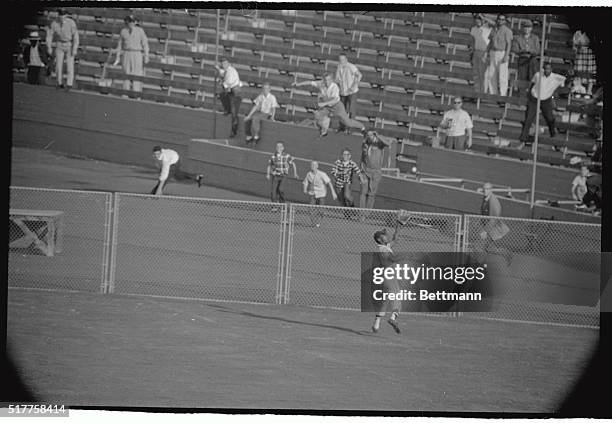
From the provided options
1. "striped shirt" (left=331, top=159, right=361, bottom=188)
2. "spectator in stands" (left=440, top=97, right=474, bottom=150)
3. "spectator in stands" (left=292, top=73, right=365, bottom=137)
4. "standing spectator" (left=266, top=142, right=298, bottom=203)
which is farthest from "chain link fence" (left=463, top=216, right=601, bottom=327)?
"spectator in stands" (left=292, top=73, right=365, bottom=137)

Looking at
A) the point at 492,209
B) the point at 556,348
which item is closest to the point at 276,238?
the point at 492,209

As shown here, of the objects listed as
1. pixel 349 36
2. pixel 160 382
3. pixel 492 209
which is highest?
pixel 349 36

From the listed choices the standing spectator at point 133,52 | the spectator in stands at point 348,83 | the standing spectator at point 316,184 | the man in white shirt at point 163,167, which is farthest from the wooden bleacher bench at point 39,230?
the standing spectator at point 133,52

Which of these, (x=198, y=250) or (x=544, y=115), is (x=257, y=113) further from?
(x=198, y=250)

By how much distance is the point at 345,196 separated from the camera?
25.0 m

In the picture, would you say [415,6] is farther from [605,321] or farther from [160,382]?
[160,382]

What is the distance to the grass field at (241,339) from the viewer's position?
1473 cm

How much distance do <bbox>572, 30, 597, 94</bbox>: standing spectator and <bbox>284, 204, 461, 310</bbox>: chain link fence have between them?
621 centimetres

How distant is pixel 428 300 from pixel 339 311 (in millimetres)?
1378

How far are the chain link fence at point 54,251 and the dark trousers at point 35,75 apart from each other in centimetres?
1017

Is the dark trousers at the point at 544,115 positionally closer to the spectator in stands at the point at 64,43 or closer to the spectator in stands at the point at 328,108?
the spectator in stands at the point at 328,108

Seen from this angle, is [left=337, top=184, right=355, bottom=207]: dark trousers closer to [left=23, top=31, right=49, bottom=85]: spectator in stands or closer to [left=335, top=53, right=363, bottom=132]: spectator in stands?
[left=335, top=53, right=363, bottom=132]: spectator in stands

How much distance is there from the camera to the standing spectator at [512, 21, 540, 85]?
91.1 ft

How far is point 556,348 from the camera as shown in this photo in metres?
17.1
